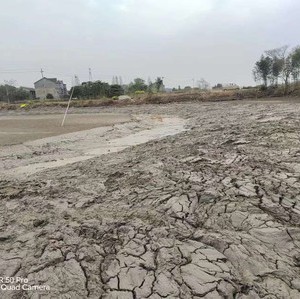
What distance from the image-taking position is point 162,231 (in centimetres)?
349

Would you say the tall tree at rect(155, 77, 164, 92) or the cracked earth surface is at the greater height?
the tall tree at rect(155, 77, 164, 92)

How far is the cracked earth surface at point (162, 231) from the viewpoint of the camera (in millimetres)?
2660

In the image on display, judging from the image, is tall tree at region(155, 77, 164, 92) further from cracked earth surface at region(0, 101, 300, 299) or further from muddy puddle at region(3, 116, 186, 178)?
cracked earth surface at region(0, 101, 300, 299)

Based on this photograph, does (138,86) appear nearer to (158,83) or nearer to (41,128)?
(158,83)

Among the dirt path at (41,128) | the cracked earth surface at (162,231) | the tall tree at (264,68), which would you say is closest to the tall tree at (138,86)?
the tall tree at (264,68)

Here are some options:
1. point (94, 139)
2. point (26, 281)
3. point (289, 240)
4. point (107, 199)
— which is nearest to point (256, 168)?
point (289, 240)

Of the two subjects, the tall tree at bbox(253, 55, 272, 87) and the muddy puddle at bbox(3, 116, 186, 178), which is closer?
the muddy puddle at bbox(3, 116, 186, 178)

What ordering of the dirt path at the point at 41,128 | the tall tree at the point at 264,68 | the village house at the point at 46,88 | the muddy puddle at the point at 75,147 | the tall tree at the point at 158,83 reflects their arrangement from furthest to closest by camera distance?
the village house at the point at 46,88
the tall tree at the point at 158,83
the tall tree at the point at 264,68
the dirt path at the point at 41,128
the muddy puddle at the point at 75,147

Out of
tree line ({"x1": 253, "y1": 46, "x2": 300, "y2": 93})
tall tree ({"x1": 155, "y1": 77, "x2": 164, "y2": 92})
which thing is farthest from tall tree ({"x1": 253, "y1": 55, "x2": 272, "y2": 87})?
tall tree ({"x1": 155, "y1": 77, "x2": 164, "y2": 92})

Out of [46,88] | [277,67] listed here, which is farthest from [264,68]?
[46,88]

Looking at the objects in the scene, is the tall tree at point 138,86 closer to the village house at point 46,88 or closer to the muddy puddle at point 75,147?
the village house at point 46,88

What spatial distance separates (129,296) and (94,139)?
10.3 meters

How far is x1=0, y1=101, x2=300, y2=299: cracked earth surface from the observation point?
2.66m

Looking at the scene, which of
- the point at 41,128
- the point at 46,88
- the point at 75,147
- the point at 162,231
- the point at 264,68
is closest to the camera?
the point at 162,231
